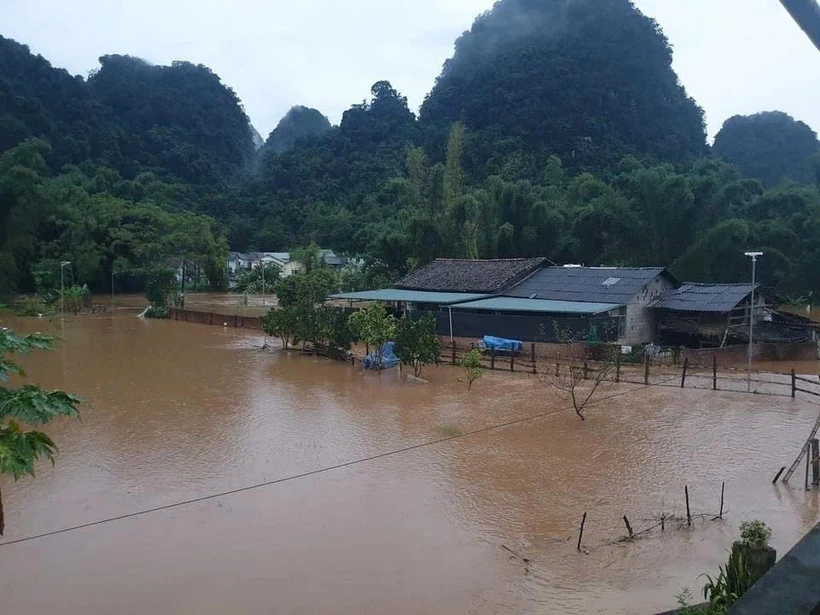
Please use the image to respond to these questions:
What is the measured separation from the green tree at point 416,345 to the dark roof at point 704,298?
28.6ft

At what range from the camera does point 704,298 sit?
21.4 metres

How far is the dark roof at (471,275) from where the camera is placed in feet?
82.5

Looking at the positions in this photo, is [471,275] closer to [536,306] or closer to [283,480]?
[536,306]

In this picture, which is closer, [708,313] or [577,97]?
[708,313]

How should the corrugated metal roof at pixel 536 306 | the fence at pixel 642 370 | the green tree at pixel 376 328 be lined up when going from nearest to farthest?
the fence at pixel 642 370 → the green tree at pixel 376 328 → the corrugated metal roof at pixel 536 306

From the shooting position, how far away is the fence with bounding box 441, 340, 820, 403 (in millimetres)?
16031

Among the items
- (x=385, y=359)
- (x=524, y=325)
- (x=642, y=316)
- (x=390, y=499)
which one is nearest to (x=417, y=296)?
(x=524, y=325)

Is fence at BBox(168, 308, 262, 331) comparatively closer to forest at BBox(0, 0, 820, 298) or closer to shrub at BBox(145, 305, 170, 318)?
shrub at BBox(145, 305, 170, 318)

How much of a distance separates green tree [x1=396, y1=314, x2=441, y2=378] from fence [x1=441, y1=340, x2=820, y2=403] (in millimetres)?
2066

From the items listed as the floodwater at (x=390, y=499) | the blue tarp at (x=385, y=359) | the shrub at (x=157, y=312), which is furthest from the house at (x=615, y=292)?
the shrub at (x=157, y=312)

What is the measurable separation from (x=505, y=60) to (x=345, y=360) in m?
52.8

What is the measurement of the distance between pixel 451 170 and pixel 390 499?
30339 millimetres

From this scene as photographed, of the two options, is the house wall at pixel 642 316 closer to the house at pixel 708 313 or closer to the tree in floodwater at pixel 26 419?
the house at pixel 708 313

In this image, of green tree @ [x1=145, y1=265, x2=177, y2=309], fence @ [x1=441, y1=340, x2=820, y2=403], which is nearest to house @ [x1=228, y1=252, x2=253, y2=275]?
green tree @ [x1=145, y1=265, x2=177, y2=309]
